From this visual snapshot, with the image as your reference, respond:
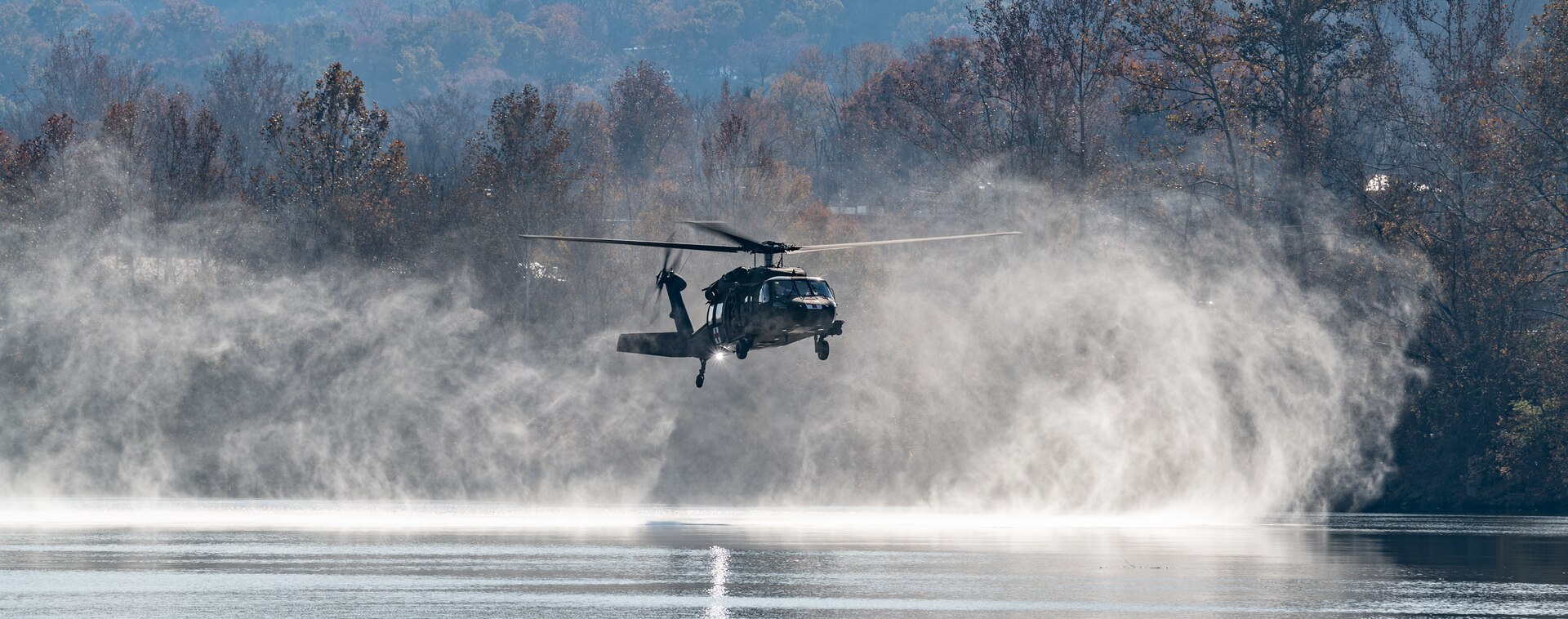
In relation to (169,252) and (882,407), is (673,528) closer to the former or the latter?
(882,407)

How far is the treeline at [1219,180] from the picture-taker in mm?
97312

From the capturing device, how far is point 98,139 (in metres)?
120

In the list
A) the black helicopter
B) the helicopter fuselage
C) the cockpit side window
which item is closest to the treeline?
the black helicopter

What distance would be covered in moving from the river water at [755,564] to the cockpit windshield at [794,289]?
30.2ft

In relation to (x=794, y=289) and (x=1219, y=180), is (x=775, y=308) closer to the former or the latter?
(x=794, y=289)

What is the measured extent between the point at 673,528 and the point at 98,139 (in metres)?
55.8

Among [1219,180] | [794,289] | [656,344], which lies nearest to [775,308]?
[794,289]

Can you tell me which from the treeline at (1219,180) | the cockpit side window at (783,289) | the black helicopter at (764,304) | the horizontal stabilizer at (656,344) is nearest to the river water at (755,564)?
the horizontal stabilizer at (656,344)

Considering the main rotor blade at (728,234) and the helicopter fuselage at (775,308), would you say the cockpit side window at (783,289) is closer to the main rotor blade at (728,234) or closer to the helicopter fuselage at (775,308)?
the helicopter fuselage at (775,308)

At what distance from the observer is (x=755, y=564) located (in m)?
66.4

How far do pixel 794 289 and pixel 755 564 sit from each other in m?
12.4

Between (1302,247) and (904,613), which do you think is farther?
(1302,247)

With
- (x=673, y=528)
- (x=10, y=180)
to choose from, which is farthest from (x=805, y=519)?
(x=10, y=180)

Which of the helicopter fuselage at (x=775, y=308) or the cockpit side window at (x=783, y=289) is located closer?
the helicopter fuselage at (x=775, y=308)
